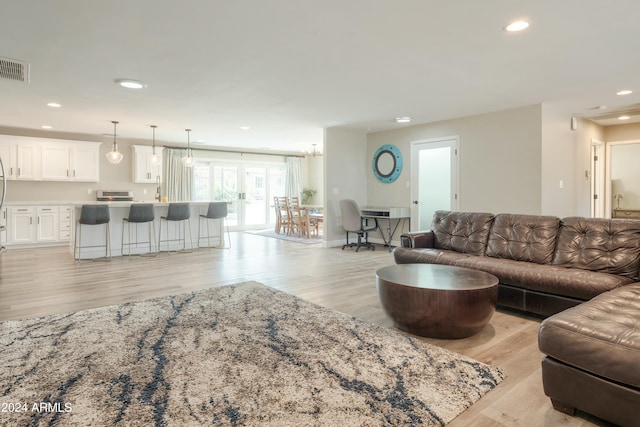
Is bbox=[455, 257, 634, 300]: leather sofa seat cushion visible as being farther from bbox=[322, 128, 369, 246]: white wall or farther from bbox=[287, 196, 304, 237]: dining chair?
bbox=[287, 196, 304, 237]: dining chair

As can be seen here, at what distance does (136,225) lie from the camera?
21.5ft

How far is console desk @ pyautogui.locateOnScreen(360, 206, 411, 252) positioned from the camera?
7016mm

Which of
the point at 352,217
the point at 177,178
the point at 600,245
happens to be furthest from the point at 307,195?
the point at 600,245

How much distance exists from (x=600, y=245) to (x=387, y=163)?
4.86 metres

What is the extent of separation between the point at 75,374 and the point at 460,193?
19.5ft

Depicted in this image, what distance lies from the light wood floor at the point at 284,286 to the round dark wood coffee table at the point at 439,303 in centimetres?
12

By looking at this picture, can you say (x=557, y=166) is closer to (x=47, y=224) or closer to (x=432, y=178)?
(x=432, y=178)

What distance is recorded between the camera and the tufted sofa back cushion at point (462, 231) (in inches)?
158

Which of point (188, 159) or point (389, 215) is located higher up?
point (188, 159)

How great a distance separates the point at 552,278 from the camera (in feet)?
9.65

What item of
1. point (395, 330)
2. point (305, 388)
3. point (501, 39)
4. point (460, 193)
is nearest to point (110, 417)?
point (305, 388)

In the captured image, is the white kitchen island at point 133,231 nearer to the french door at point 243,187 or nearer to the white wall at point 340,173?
the white wall at point 340,173

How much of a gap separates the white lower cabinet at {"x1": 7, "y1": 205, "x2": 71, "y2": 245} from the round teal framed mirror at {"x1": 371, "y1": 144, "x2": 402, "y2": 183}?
608 centimetres

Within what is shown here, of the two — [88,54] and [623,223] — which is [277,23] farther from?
[623,223]
